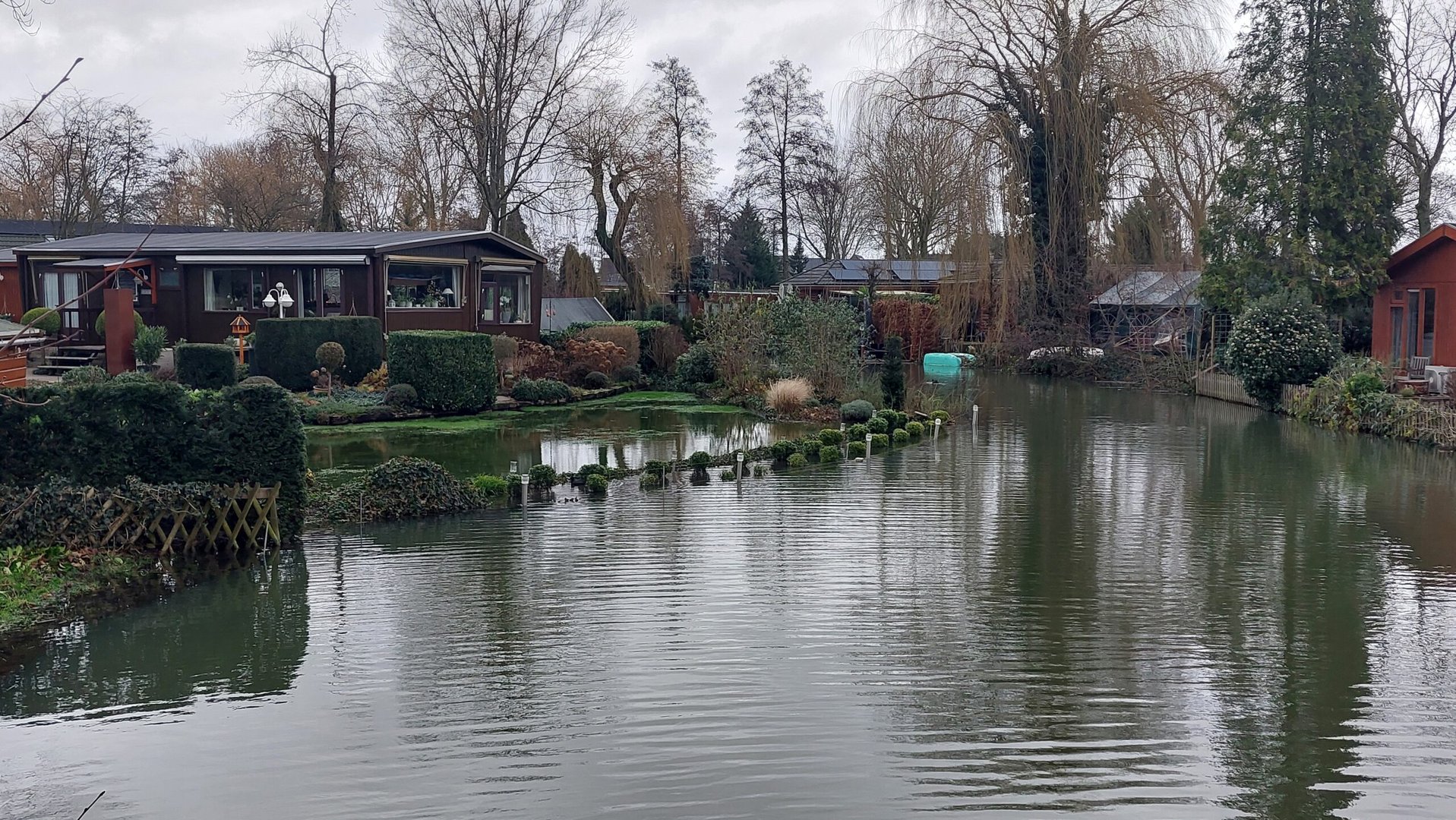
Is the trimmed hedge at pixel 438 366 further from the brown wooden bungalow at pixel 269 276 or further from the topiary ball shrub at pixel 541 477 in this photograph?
the topiary ball shrub at pixel 541 477

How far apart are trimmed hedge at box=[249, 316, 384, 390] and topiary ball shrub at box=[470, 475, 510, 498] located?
1220cm

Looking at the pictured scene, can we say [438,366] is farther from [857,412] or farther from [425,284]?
[857,412]

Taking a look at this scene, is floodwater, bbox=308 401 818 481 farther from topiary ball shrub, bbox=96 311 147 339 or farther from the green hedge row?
topiary ball shrub, bbox=96 311 147 339

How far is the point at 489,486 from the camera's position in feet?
50.4

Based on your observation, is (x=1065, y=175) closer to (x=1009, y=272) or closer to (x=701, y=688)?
(x=1009, y=272)

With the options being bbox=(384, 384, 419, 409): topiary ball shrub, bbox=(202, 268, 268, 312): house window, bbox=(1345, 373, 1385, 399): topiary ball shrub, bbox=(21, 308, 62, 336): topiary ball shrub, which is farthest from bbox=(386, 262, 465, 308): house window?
bbox=(1345, 373, 1385, 399): topiary ball shrub

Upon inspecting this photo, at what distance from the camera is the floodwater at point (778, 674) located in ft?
21.9

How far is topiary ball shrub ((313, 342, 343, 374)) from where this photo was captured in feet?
85.6

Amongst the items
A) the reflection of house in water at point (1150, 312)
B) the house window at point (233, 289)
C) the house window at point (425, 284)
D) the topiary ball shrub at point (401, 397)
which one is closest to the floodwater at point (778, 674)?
the topiary ball shrub at point (401, 397)

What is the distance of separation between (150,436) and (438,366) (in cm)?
1279

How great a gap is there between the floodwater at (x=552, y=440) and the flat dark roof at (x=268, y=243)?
7205 millimetres

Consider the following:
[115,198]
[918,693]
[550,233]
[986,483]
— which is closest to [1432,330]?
[986,483]

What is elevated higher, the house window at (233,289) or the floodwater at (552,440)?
the house window at (233,289)

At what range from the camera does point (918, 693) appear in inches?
323
